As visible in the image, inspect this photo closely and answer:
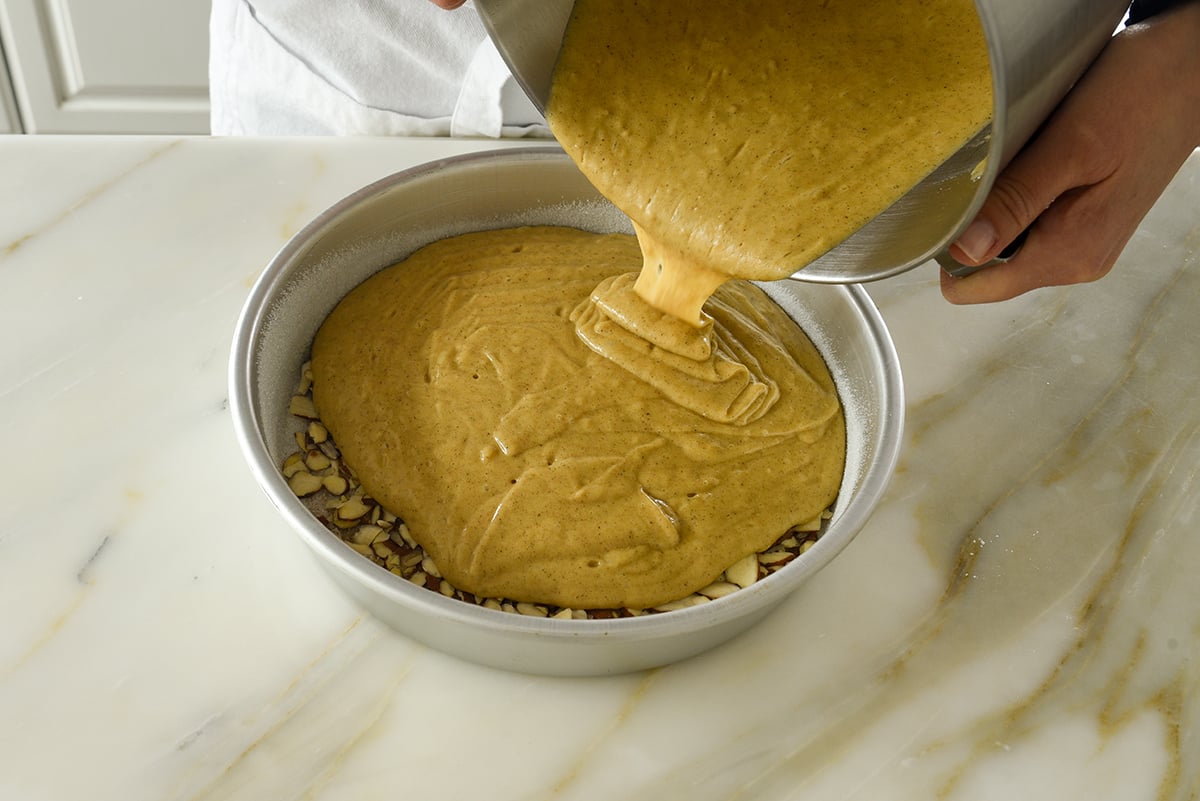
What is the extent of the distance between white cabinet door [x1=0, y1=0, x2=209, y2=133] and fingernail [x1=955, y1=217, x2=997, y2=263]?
6.55 feet

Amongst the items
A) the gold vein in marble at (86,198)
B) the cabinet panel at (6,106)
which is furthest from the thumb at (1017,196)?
the cabinet panel at (6,106)

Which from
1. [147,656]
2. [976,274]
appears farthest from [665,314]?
[147,656]

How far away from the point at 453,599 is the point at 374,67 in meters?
0.87

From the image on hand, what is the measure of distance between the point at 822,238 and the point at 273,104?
0.94 m

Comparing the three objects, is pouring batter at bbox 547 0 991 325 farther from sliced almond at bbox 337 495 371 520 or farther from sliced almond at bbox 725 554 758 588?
sliced almond at bbox 337 495 371 520

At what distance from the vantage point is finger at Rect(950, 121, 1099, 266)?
927 millimetres

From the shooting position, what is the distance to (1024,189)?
0.93 metres

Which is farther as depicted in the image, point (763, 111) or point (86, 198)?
point (86, 198)

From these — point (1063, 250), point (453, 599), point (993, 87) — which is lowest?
point (453, 599)

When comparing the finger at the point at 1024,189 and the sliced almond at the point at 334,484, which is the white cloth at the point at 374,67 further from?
the finger at the point at 1024,189

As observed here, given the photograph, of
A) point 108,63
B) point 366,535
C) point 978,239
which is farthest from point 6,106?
point 978,239

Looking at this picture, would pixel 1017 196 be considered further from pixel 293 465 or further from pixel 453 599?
pixel 293 465

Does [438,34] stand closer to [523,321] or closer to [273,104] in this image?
[273,104]

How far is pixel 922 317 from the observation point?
1.37m
